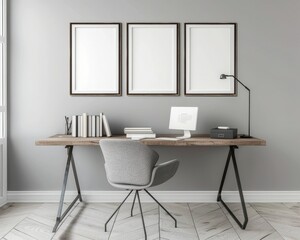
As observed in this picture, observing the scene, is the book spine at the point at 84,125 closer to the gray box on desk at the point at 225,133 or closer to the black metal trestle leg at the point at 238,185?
the gray box on desk at the point at 225,133

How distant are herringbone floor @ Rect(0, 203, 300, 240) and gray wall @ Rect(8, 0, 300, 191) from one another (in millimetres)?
281

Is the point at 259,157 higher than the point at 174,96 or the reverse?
the reverse

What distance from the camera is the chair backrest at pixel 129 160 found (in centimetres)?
257

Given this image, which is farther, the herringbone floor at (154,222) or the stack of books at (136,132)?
the stack of books at (136,132)

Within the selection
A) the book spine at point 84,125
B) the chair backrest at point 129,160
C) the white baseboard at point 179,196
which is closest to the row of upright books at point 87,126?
the book spine at point 84,125

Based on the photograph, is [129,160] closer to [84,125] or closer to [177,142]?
[177,142]

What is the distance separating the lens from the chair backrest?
2566 mm

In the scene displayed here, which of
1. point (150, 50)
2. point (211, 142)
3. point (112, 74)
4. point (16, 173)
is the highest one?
point (150, 50)

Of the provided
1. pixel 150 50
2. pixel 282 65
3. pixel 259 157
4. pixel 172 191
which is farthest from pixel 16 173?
pixel 282 65

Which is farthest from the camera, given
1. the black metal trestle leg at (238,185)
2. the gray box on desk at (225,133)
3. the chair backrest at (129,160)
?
the gray box on desk at (225,133)

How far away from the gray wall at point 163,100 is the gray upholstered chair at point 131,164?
40.5 inches

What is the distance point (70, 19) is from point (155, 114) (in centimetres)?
147

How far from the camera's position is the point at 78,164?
370cm

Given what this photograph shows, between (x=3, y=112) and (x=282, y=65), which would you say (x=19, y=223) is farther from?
(x=282, y=65)
